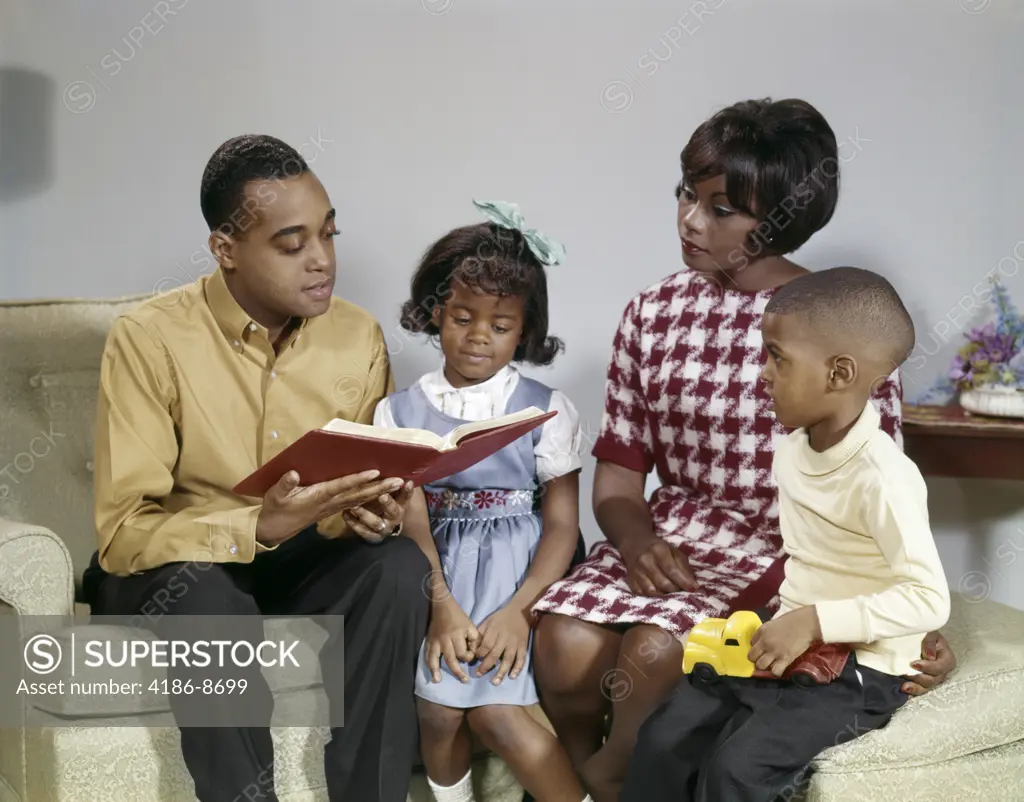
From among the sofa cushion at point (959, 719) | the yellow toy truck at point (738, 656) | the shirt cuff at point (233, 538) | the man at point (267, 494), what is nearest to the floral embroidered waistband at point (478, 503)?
the man at point (267, 494)

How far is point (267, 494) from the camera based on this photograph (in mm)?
1935

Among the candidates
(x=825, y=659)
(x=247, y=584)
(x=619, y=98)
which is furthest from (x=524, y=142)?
(x=825, y=659)

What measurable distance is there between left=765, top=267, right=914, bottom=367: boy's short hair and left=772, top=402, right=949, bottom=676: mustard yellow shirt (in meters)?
0.10

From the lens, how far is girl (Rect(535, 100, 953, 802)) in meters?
1.96

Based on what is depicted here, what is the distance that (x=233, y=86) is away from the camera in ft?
9.02

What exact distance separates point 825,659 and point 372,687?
73cm

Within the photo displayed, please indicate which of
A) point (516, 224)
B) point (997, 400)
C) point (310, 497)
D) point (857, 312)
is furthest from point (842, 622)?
point (997, 400)

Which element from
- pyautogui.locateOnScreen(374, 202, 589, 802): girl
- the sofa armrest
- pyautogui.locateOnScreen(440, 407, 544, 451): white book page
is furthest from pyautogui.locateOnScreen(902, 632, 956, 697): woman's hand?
the sofa armrest

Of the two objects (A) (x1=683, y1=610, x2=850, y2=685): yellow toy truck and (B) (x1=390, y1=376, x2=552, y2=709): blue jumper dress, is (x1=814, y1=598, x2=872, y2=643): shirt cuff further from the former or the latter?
(B) (x1=390, y1=376, x2=552, y2=709): blue jumper dress

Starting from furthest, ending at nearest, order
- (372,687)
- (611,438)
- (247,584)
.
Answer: (611,438), (247,584), (372,687)

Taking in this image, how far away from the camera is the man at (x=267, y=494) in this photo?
1.92 m

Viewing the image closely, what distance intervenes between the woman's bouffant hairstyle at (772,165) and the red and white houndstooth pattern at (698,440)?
0.45ft

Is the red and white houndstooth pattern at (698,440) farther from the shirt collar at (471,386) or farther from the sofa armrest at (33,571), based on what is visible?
the sofa armrest at (33,571)

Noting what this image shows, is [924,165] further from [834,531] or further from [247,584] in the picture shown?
[247,584]
